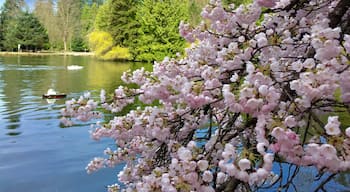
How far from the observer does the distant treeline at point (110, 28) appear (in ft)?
103

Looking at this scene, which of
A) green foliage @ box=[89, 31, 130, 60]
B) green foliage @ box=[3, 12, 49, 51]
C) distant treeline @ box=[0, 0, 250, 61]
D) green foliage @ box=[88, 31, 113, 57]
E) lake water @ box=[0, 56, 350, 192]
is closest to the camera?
lake water @ box=[0, 56, 350, 192]

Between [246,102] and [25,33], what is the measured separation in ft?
Answer: 163

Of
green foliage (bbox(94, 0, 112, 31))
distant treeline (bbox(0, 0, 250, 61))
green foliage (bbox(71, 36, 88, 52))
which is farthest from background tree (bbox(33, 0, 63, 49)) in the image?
green foliage (bbox(94, 0, 112, 31))

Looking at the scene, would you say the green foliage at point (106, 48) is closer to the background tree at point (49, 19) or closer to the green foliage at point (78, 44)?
the green foliage at point (78, 44)

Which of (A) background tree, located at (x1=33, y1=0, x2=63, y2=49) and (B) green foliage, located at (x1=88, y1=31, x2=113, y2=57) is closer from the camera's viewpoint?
(B) green foliage, located at (x1=88, y1=31, x2=113, y2=57)

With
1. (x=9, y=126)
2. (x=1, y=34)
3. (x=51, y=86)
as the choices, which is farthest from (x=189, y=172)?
(x=1, y=34)

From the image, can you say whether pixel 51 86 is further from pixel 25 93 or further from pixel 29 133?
pixel 29 133

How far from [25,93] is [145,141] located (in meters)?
12.4

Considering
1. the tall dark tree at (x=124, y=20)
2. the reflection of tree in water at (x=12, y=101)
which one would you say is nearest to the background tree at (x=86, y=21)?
the tall dark tree at (x=124, y=20)

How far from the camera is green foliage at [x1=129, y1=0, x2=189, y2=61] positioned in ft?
101

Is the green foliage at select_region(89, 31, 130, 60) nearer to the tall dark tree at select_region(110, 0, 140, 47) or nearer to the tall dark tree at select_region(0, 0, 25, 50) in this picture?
the tall dark tree at select_region(110, 0, 140, 47)

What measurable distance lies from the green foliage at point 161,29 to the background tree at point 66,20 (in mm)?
22731

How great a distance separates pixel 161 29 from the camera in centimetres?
3102

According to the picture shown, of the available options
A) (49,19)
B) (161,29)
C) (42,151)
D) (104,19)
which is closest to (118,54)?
(104,19)
